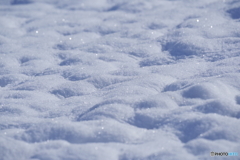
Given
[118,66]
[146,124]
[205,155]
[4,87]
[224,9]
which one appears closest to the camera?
[205,155]

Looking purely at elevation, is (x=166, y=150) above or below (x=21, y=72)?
above

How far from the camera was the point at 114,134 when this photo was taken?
1759mm

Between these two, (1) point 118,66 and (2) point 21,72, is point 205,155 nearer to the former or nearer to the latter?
(1) point 118,66

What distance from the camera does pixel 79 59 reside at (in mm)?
2969

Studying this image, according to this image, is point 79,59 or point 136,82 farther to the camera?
point 79,59

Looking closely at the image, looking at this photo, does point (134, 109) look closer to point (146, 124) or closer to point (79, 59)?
point (146, 124)

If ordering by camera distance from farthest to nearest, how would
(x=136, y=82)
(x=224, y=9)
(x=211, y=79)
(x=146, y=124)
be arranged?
(x=224, y=9)
(x=136, y=82)
(x=211, y=79)
(x=146, y=124)

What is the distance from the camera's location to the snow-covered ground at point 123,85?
5.52 ft

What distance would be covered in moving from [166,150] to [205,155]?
20 cm

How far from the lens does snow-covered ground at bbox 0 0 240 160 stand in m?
1.68

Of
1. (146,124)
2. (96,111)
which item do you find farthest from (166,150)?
(96,111)

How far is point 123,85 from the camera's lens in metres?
2.33

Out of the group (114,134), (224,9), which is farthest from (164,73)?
(224,9)

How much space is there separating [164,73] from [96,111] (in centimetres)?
76
